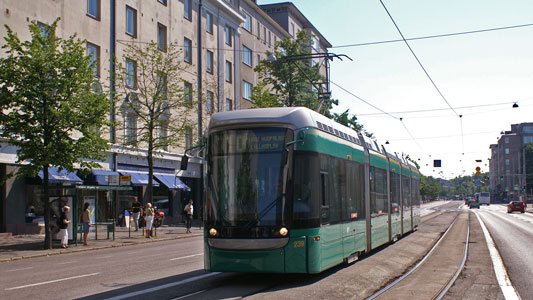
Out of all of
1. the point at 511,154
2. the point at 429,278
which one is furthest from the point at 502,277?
the point at 511,154

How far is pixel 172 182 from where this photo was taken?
37.1m

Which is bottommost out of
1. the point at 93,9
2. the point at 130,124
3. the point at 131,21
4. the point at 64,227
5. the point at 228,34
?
the point at 64,227

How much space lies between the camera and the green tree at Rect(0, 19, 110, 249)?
20.0 metres

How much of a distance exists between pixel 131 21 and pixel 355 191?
970 inches

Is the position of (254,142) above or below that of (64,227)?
above

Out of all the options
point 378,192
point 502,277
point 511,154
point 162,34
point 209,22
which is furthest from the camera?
point 511,154

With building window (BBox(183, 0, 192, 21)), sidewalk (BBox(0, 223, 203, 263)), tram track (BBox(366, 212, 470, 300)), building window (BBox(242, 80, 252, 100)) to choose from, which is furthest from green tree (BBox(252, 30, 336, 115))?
tram track (BBox(366, 212, 470, 300))

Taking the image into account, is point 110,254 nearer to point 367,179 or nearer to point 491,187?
point 367,179

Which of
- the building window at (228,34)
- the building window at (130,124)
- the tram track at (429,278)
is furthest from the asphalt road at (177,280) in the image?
the building window at (228,34)

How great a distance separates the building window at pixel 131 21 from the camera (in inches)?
1326

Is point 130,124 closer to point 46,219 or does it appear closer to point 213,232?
point 46,219

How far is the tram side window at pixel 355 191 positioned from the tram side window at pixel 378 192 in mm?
1084

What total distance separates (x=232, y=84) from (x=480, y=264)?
34972mm

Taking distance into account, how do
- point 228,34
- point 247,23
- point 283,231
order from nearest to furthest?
point 283,231 → point 228,34 → point 247,23
